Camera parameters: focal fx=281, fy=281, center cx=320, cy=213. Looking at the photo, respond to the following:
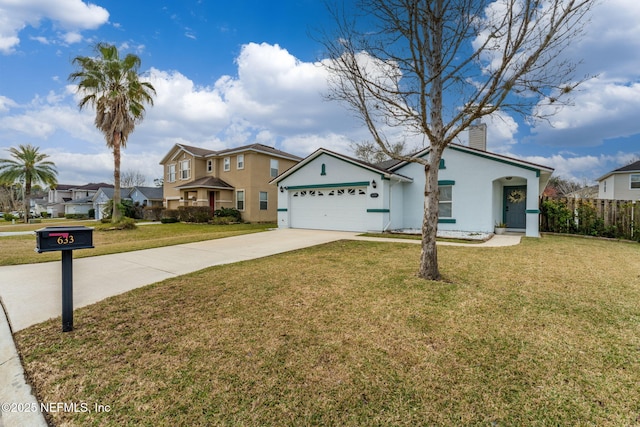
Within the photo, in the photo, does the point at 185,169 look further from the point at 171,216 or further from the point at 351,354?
the point at 351,354

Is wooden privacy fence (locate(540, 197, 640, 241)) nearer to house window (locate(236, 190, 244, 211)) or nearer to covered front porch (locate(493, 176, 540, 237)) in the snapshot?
covered front porch (locate(493, 176, 540, 237))

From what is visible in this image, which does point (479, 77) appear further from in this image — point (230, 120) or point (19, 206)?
point (19, 206)

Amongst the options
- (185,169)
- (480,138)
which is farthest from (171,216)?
(480,138)

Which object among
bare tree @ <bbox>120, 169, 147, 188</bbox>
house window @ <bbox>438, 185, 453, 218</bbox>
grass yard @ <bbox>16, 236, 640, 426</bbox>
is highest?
bare tree @ <bbox>120, 169, 147, 188</bbox>

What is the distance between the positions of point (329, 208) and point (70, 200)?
210ft

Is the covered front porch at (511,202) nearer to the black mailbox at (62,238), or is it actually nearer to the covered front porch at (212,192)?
the black mailbox at (62,238)

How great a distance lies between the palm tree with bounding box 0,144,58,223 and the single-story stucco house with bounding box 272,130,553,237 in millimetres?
36609

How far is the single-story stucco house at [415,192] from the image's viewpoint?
40.9 ft

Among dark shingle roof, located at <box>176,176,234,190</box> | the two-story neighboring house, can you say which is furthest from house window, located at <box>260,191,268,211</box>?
dark shingle roof, located at <box>176,176,234,190</box>

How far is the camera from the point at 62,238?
10.6 feet

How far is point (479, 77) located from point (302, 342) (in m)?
5.47

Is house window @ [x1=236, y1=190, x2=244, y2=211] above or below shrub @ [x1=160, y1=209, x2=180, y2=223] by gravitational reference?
above

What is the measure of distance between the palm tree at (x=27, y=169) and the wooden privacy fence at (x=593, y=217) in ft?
155

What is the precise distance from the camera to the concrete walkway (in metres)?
2.49
